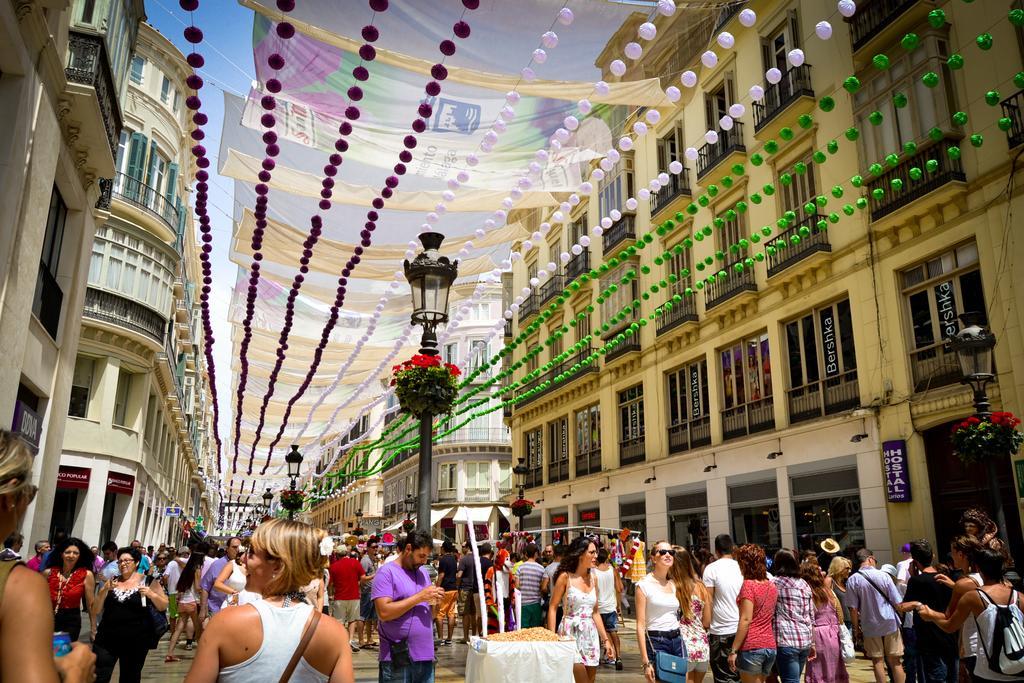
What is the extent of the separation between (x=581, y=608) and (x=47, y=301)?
30.3 feet

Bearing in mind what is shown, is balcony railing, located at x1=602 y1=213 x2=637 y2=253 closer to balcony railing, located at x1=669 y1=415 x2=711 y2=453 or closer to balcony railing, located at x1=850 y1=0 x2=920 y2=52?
balcony railing, located at x1=669 y1=415 x2=711 y2=453

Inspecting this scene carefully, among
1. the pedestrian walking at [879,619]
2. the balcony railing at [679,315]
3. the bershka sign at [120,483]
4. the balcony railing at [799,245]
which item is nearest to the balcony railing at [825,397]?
the balcony railing at [799,245]

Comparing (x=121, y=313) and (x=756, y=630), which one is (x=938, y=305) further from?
(x=121, y=313)

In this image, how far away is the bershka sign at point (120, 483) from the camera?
23.2 metres

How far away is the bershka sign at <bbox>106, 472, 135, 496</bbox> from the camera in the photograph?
23.2 m

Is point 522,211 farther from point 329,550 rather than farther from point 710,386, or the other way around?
point 329,550

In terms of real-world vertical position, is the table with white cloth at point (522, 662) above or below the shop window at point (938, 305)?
below

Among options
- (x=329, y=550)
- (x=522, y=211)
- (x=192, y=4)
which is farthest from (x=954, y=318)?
(x=192, y=4)

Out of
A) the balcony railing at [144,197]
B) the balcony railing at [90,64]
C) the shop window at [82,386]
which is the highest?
the balcony railing at [144,197]

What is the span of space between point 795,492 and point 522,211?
9080mm

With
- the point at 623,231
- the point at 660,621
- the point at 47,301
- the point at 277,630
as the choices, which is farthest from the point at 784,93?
the point at 277,630

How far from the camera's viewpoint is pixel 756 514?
62.4 feet

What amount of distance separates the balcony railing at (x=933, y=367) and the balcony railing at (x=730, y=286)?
16.6 ft

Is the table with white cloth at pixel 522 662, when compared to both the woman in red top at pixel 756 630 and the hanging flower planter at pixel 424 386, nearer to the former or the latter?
the woman in red top at pixel 756 630
